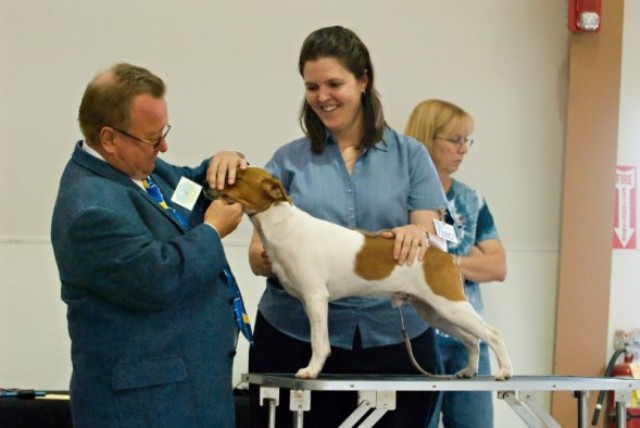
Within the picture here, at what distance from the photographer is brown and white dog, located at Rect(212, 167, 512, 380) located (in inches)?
73.2

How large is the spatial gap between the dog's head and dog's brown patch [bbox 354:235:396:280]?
24 cm

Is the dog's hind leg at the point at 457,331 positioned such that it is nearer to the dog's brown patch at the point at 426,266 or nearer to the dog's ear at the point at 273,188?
the dog's brown patch at the point at 426,266

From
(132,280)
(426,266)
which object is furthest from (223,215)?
(426,266)

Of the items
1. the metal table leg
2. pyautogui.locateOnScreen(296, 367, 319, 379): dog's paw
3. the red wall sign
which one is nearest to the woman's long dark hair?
pyautogui.locateOnScreen(296, 367, 319, 379): dog's paw

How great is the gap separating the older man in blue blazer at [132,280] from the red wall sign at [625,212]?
101 inches

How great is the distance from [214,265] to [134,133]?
308 millimetres

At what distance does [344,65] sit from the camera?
6.72 ft

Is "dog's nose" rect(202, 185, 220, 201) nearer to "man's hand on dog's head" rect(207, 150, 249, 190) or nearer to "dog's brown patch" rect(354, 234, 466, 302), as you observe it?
"man's hand on dog's head" rect(207, 150, 249, 190)

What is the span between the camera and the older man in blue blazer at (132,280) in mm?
1590

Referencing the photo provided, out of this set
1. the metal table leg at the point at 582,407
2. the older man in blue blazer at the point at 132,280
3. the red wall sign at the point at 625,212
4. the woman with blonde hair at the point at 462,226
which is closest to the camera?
the older man in blue blazer at the point at 132,280

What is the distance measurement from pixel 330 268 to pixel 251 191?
9.9 inches

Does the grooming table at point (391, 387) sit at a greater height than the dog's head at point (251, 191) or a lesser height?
lesser

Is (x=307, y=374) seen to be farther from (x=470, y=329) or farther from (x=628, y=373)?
(x=628, y=373)

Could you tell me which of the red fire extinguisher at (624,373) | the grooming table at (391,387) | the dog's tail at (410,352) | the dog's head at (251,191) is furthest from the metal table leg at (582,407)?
the red fire extinguisher at (624,373)
